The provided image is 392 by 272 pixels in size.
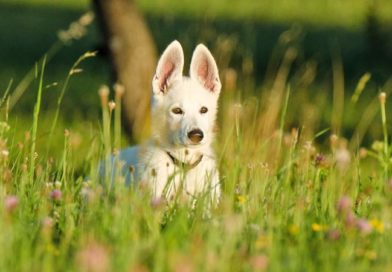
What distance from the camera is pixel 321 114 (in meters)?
15.6

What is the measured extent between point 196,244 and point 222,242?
184 millimetres

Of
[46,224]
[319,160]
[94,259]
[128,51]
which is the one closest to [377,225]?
[319,160]

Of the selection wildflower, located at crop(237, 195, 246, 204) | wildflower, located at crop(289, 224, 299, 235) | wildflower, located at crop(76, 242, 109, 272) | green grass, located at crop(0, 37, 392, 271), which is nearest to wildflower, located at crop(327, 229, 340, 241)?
green grass, located at crop(0, 37, 392, 271)

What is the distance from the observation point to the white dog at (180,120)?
6.00 meters

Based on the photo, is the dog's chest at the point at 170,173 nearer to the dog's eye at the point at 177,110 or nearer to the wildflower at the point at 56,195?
the dog's eye at the point at 177,110

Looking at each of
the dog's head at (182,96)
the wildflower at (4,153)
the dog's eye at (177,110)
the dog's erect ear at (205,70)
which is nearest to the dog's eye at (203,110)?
the dog's head at (182,96)

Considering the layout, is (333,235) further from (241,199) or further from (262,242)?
(241,199)

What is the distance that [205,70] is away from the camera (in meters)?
A: 6.34

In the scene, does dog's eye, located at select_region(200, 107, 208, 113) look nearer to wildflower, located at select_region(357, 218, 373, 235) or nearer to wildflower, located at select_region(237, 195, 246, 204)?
wildflower, located at select_region(237, 195, 246, 204)

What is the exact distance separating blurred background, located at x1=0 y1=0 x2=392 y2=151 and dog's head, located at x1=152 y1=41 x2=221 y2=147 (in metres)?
0.62

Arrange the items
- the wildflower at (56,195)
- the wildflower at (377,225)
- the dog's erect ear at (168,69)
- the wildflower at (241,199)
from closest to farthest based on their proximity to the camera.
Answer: the wildflower at (377,225) → the wildflower at (56,195) → the wildflower at (241,199) → the dog's erect ear at (168,69)

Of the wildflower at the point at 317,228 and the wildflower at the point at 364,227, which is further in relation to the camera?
the wildflower at the point at 317,228

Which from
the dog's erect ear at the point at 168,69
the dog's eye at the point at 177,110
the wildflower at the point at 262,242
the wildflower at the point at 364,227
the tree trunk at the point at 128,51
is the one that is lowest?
the wildflower at the point at 262,242

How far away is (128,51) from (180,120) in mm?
6430
